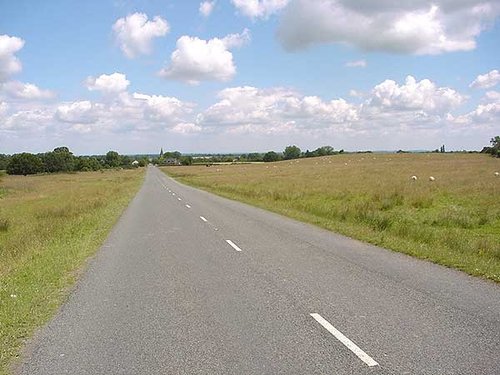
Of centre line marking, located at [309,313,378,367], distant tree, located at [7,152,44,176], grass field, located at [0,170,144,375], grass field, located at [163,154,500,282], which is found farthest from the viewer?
distant tree, located at [7,152,44,176]

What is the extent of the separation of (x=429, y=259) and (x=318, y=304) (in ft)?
15.2

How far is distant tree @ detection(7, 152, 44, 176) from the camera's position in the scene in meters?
142

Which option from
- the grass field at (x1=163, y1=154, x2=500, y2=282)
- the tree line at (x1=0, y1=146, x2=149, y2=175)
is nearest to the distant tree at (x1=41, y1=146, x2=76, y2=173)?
the tree line at (x1=0, y1=146, x2=149, y2=175)

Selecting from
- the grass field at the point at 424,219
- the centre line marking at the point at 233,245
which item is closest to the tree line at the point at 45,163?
the grass field at the point at 424,219

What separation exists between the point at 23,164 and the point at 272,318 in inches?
6000

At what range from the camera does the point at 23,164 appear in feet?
468

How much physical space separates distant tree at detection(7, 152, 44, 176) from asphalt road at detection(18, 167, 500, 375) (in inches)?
5741

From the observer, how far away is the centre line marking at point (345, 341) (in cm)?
507

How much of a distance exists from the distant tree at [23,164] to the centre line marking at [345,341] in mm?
151880

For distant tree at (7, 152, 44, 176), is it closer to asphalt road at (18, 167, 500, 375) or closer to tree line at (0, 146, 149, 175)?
tree line at (0, 146, 149, 175)

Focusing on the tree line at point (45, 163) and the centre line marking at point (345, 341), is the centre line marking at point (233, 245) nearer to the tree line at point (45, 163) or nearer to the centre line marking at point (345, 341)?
the centre line marking at point (345, 341)

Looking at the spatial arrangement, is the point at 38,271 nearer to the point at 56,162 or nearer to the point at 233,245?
the point at 233,245

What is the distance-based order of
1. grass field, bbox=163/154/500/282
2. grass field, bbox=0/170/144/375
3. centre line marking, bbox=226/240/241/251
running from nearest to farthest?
1. grass field, bbox=0/170/144/375
2. grass field, bbox=163/154/500/282
3. centre line marking, bbox=226/240/241/251

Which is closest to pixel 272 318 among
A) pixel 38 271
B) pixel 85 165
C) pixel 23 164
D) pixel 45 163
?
pixel 38 271
